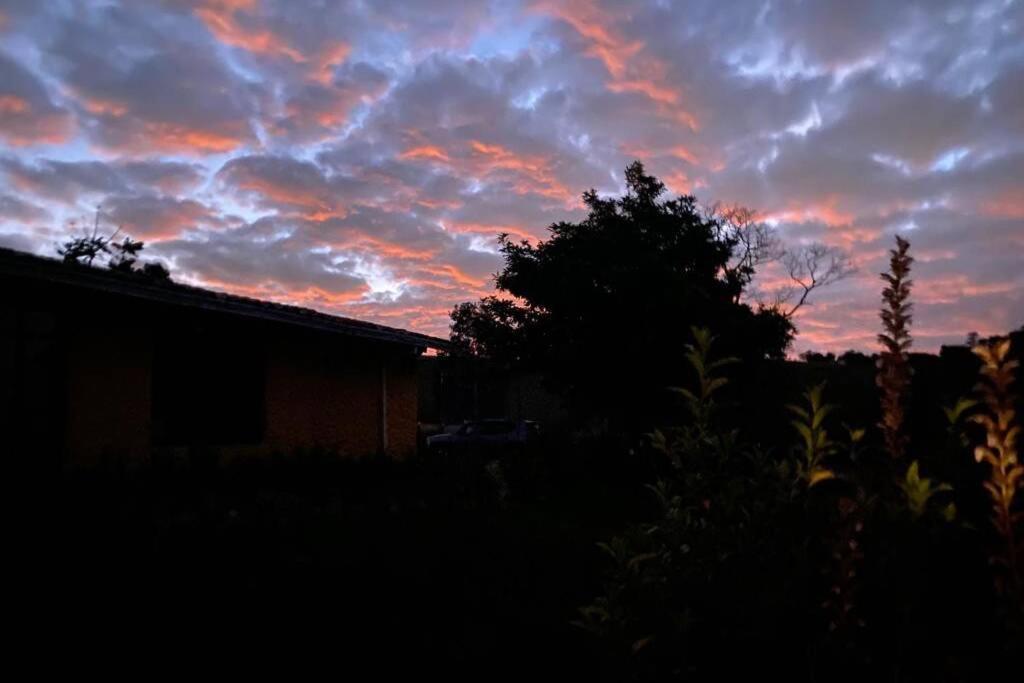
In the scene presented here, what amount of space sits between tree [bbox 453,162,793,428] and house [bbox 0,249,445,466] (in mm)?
5711

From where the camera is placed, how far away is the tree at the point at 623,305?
17125 millimetres

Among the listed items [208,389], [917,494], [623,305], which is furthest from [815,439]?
[623,305]

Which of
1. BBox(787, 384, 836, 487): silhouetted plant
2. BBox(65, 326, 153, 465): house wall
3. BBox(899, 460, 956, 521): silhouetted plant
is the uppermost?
BBox(65, 326, 153, 465): house wall

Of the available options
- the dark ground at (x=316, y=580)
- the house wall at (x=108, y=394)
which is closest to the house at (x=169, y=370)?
the house wall at (x=108, y=394)

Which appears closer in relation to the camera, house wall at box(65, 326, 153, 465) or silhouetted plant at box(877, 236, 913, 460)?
silhouetted plant at box(877, 236, 913, 460)

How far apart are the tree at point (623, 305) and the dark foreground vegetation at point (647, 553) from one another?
19.0ft

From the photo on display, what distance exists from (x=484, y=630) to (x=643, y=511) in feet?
24.2

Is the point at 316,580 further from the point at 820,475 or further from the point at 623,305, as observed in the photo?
the point at 623,305

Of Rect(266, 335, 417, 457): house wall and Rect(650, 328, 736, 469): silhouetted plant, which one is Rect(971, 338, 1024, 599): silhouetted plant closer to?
Rect(650, 328, 736, 469): silhouetted plant

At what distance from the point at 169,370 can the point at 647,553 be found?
8.51 m

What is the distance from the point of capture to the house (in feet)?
28.1

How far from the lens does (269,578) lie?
504 cm

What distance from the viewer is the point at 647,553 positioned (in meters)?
2.80

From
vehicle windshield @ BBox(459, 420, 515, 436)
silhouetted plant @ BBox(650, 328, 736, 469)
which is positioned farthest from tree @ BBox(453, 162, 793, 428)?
silhouetted plant @ BBox(650, 328, 736, 469)
